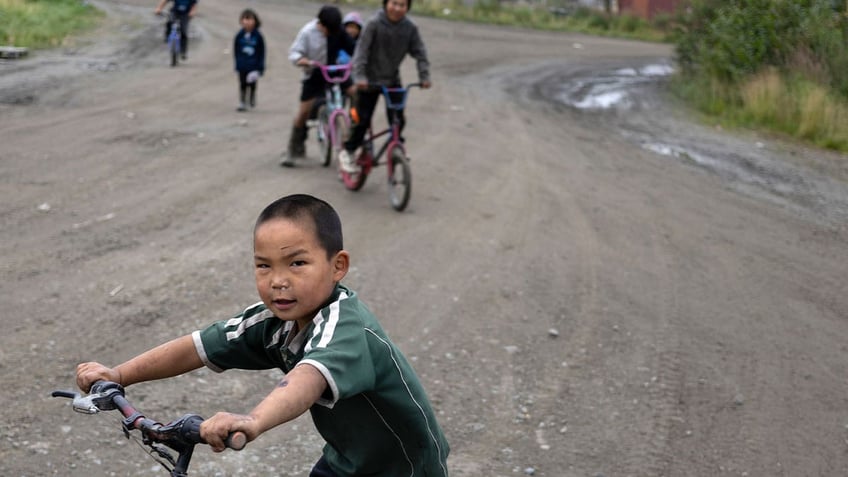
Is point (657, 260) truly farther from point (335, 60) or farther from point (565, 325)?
point (335, 60)

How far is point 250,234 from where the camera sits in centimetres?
887

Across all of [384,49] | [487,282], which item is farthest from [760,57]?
[487,282]

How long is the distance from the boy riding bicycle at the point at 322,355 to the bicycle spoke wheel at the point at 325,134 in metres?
8.96

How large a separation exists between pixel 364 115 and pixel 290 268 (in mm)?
7971

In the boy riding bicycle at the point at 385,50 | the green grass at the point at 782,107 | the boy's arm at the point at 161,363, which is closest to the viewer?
the boy's arm at the point at 161,363

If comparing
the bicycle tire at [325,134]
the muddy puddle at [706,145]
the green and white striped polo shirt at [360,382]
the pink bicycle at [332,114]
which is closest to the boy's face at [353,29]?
the pink bicycle at [332,114]

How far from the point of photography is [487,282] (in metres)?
8.01

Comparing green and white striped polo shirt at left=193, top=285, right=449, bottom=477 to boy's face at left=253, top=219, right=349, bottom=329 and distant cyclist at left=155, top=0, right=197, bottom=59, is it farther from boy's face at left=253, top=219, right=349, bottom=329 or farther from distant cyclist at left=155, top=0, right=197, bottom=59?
distant cyclist at left=155, top=0, right=197, bottom=59

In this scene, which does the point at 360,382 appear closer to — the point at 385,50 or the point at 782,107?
Answer: the point at 385,50

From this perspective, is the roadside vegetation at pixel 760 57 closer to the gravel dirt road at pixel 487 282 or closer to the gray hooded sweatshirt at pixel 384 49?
the gravel dirt road at pixel 487 282

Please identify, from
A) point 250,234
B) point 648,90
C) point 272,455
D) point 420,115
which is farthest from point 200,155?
point 648,90

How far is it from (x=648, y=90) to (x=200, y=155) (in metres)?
11.5

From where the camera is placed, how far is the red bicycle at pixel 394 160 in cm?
1009

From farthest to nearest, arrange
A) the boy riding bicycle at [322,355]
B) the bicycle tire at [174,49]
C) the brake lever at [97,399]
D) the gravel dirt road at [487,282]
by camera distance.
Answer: the bicycle tire at [174,49]
the gravel dirt road at [487,282]
the boy riding bicycle at [322,355]
the brake lever at [97,399]
